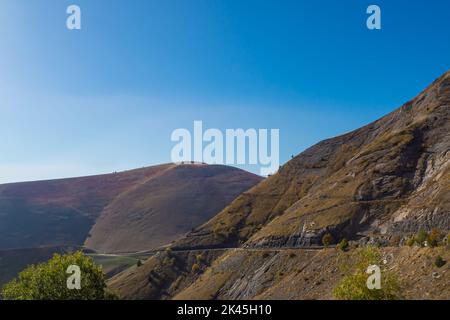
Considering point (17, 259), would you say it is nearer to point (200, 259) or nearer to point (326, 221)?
point (200, 259)

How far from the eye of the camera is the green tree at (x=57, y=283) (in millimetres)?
45250

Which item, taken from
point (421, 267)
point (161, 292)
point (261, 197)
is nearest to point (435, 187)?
point (421, 267)

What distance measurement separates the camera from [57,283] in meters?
45.5

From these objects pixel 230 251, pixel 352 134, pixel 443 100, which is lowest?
pixel 230 251

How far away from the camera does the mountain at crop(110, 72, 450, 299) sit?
7019cm

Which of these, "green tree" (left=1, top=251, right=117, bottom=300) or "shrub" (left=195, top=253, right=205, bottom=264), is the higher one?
"green tree" (left=1, top=251, right=117, bottom=300)

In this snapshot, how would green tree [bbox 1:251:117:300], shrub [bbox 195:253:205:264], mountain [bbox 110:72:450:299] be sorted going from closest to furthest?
green tree [bbox 1:251:117:300]
mountain [bbox 110:72:450:299]
shrub [bbox 195:253:205:264]

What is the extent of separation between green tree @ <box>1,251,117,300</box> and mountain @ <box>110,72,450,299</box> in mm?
32094

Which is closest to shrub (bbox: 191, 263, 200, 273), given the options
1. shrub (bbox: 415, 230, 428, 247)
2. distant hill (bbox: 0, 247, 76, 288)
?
shrub (bbox: 415, 230, 428, 247)

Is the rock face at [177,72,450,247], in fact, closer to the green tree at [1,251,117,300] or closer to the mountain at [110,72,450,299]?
the mountain at [110,72,450,299]

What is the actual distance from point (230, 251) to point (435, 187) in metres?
47.8

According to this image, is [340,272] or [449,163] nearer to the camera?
[340,272]
